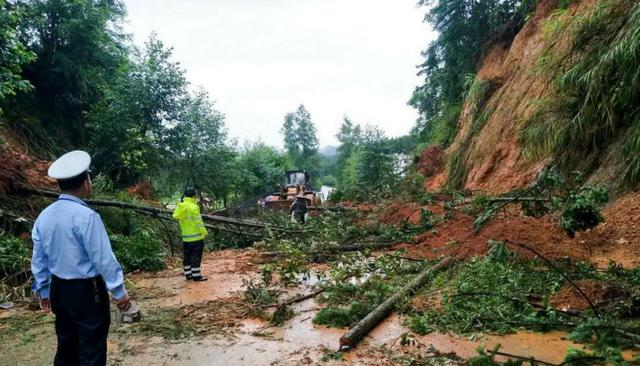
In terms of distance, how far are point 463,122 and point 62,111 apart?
16.4 m

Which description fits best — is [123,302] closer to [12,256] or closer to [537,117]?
[12,256]

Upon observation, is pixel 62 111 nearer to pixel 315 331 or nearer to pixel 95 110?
pixel 95 110

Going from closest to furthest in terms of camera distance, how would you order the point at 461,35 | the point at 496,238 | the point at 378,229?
the point at 496,238 → the point at 378,229 → the point at 461,35

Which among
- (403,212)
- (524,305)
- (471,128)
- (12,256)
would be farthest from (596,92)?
(12,256)

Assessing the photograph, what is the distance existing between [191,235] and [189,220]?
0.28 meters

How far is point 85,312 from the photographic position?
291 centimetres

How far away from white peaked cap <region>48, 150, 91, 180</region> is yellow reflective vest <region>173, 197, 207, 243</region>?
4.48 meters

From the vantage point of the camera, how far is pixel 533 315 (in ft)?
13.2

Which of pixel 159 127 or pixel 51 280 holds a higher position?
pixel 159 127

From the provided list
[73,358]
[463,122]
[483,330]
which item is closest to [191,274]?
[73,358]

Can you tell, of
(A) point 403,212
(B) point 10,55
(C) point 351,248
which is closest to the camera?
(C) point 351,248

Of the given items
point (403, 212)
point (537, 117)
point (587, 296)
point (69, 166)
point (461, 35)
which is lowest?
point (587, 296)

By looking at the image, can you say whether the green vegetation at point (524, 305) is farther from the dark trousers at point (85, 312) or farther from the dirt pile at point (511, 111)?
the dirt pile at point (511, 111)

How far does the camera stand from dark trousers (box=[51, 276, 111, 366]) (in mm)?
2895
